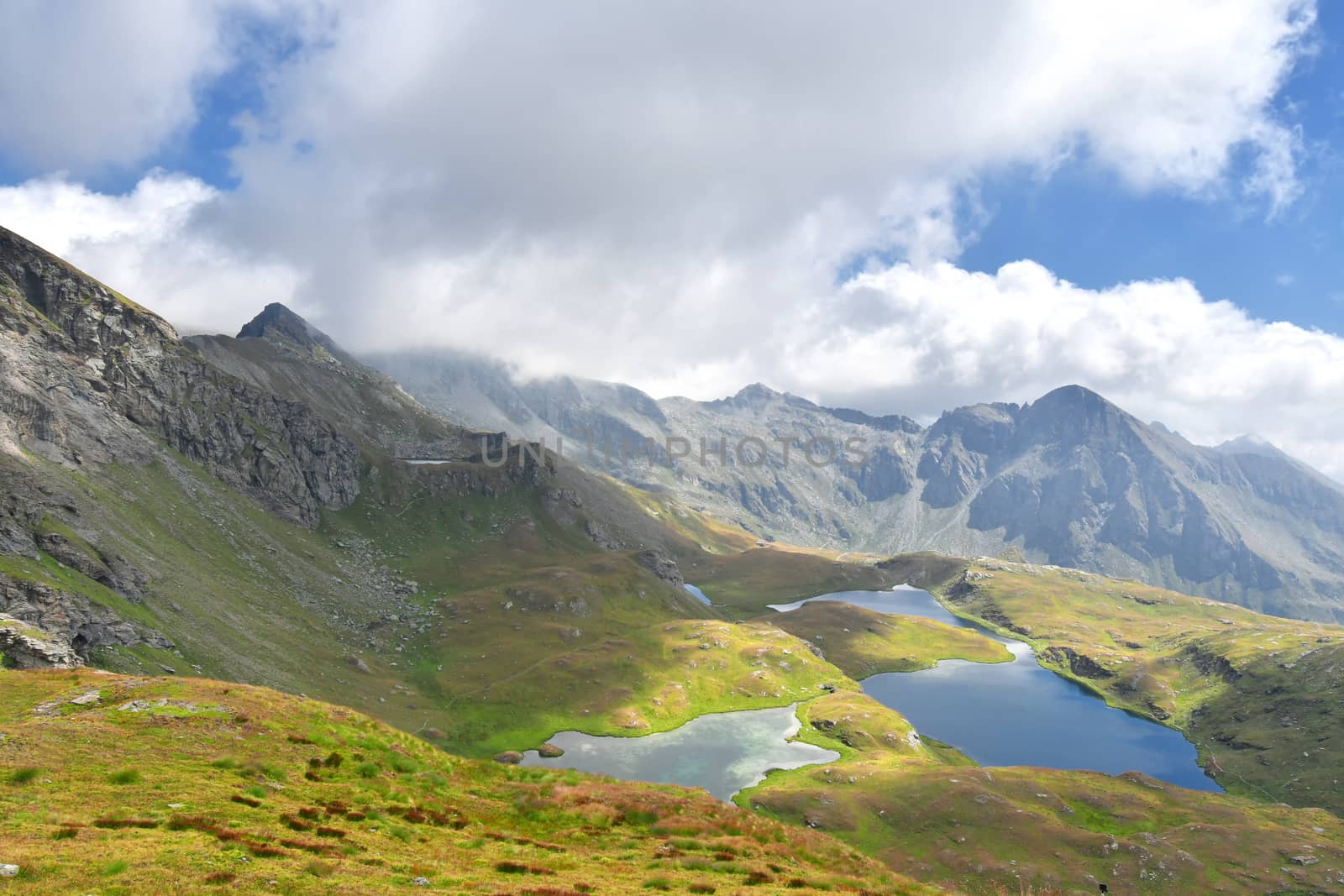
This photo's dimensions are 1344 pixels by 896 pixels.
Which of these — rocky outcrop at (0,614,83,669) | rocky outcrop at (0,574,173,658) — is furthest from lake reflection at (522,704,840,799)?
rocky outcrop at (0,614,83,669)

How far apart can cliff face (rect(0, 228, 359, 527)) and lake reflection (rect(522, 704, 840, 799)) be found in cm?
10560

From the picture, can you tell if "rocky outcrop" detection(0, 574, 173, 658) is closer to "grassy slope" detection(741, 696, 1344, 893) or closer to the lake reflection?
the lake reflection

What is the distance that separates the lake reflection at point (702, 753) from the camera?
111 m

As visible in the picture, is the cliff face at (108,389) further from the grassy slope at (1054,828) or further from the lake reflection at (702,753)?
the grassy slope at (1054,828)

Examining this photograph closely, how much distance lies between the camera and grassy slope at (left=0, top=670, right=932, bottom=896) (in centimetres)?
2181

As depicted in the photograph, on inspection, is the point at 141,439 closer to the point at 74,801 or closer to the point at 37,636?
the point at 37,636

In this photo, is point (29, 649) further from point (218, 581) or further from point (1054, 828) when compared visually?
point (1054, 828)

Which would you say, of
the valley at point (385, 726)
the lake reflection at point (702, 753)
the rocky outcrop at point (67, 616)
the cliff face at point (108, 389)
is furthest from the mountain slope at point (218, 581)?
the lake reflection at point (702, 753)

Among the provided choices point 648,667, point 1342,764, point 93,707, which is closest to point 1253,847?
point 1342,764

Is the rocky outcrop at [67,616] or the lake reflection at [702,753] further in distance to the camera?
the lake reflection at [702,753]

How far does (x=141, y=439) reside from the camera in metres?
145

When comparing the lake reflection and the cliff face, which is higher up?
the cliff face

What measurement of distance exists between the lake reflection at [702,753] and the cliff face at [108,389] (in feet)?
346

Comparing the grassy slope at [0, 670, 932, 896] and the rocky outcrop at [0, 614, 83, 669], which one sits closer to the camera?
the grassy slope at [0, 670, 932, 896]
